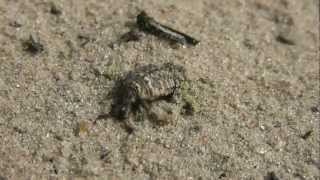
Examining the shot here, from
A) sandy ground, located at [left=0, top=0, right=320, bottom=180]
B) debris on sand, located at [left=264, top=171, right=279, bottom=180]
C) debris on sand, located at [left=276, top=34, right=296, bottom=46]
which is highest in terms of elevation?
debris on sand, located at [left=276, top=34, right=296, bottom=46]

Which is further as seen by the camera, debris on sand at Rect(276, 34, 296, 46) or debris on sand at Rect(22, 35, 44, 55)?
debris on sand at Rect(276, 34, 296, 46)

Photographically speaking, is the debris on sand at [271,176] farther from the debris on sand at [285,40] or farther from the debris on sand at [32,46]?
the debris on sand at [32,46]

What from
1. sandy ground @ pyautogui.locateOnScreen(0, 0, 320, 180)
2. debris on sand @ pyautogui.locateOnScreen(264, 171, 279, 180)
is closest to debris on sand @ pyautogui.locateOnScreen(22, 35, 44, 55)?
sandy ground @ pyautogui.locateOnScreen(0, 0, 320, 180)

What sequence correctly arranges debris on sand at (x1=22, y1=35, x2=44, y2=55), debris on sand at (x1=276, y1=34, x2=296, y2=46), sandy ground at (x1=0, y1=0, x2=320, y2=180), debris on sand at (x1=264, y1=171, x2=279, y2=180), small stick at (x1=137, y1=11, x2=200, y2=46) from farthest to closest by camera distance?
debris on sand at (x1=276, y1=34, x2=296, y2=46), small stick at (x1=137, y1=11, x2=200, y2=46), debris on sand at (x1=22, y1=35, x2=44, y2=55), debris on sand at (x1=264, y1=171, x2=279, y2=180), sandy ground at (x1=0, y1=0, x2=320, y2=180)

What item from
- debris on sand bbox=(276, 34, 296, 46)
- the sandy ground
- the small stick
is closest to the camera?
the sandy ground

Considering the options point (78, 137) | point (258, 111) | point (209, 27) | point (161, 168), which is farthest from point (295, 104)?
point (78, 137)

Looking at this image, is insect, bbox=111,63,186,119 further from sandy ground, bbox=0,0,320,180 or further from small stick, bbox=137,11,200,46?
small stick, bbox=137,11,200,46

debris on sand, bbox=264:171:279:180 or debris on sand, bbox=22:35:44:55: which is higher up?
debris on sand, bbox=22:35:44:55

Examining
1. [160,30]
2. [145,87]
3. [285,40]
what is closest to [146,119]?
[145,87]
